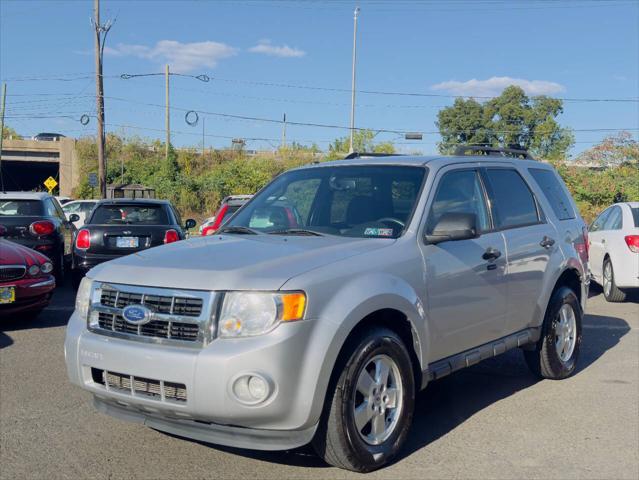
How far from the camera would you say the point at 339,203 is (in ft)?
17.2

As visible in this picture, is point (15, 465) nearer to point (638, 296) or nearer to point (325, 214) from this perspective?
point (325, 214)

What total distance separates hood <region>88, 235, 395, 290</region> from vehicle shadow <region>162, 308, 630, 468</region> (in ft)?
4.11

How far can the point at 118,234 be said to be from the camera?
11312 millimetres

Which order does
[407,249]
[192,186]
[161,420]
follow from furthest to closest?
[192,186]
[407,249]
[161,420]

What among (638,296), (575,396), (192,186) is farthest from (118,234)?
(192,186)

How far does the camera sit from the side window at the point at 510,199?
5727mm

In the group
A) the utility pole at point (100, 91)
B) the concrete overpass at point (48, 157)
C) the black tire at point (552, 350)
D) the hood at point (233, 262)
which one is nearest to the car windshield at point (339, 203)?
the hood at point (233, 262)

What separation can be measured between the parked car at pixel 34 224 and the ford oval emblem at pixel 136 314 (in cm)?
855

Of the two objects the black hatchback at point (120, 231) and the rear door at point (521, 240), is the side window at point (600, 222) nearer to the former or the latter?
the rear door at point (521, 240)

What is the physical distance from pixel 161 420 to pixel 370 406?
118cm

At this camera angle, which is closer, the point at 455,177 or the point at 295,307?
the point at 295,307

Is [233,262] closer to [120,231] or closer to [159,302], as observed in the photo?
[159,302]

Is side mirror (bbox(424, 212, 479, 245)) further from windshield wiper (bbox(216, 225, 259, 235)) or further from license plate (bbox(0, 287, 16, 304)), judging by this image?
license plate (bbox(0, 287, 16, 304))

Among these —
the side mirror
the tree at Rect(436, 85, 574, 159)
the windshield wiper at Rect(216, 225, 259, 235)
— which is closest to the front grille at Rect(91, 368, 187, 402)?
the windshield wiper at Rect(216, 225, 259, 235)
